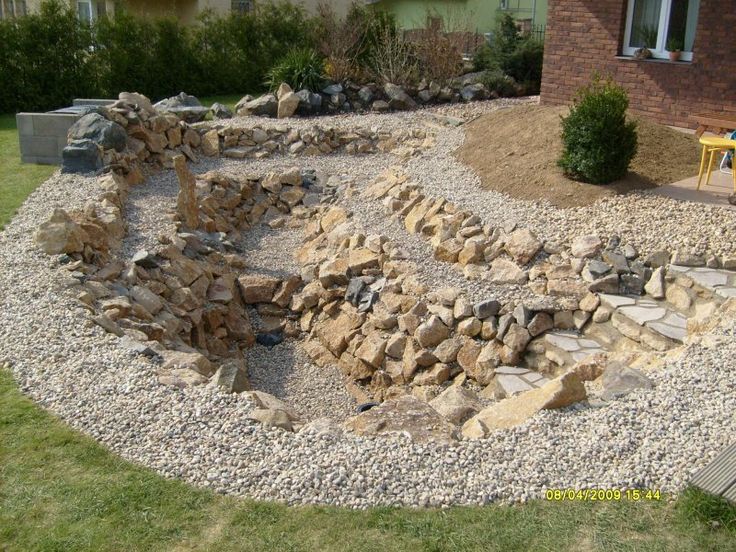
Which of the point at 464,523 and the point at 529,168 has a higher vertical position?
the point at 529,168

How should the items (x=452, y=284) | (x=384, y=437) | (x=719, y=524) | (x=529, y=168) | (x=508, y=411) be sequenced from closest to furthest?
(x=719, y=524) < (x=384, y=437) < (x=508, y=411) < (x=452, y=284) < (x=529, y=168)

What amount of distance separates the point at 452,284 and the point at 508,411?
3.13 meters

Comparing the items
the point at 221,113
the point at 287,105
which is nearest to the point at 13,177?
the point at 221,113

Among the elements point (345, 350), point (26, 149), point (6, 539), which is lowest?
point (345, 350)

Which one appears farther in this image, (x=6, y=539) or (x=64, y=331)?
(x=64, y=331)

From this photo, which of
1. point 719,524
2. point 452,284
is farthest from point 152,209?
point 719,524

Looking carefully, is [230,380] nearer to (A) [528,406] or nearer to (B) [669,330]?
(A) [528,406]

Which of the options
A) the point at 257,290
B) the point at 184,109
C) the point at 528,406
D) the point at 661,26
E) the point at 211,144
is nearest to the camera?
the point at 528,406

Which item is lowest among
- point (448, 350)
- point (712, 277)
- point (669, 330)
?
point (448, 350)

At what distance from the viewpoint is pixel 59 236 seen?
8117mm

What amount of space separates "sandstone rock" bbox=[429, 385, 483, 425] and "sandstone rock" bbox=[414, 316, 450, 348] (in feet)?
4.23

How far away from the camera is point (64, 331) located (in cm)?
648

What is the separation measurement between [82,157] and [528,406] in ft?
27.7

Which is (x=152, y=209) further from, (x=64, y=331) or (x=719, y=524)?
(x=719, y=524)
